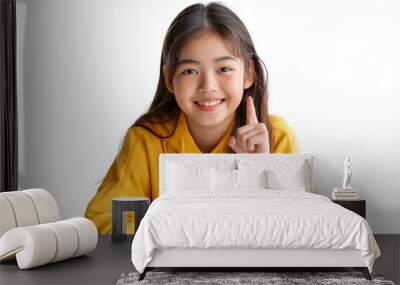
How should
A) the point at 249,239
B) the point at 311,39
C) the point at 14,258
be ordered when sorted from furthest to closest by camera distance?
1. the point at 311,39
2. the point at 14,258
3. the point at 249,239

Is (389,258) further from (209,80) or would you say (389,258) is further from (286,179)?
(209,80)

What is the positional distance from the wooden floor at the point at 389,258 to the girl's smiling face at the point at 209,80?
1.97m

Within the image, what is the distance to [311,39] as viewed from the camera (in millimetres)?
7047

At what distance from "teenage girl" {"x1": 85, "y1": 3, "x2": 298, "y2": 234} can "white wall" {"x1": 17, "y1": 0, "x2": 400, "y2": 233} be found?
0.41ft

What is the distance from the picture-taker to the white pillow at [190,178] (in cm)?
643

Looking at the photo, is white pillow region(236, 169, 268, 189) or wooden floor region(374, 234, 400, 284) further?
white pillow region(236, 169, 268, 189)

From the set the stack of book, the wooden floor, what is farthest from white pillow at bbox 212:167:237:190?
the wooden floor

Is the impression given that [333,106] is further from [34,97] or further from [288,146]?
[34,97]

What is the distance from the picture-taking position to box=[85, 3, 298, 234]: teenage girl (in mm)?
6824

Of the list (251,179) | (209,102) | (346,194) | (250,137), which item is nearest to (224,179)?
(251,179)

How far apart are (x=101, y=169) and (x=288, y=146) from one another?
1.97m

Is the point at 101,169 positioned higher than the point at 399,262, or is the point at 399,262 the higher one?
the point at 101,169

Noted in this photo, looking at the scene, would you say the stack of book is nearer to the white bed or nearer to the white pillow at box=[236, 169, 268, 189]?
the white pillow at box=[236, 169, 268, 189]

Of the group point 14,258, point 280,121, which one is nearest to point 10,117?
point 14,258
